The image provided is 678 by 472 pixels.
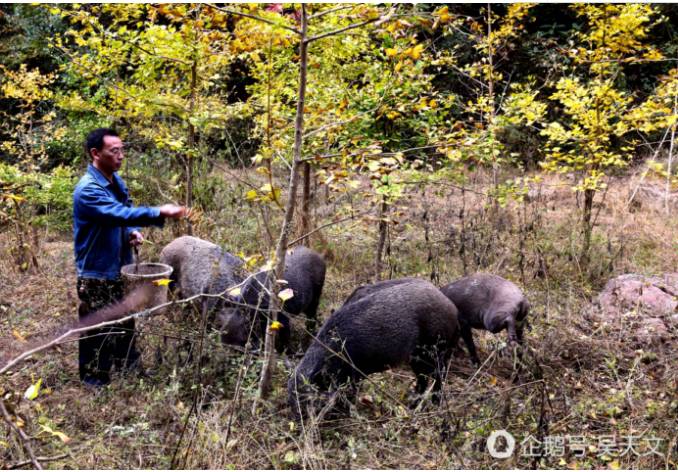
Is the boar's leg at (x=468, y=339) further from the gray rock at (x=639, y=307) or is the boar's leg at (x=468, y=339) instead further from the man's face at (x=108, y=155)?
the man's face at (x=108, y=155)

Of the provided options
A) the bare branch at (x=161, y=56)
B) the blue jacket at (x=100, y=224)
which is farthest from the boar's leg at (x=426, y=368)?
the bare branch at (x=161, y=56)

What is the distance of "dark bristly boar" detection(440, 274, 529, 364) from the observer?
517 cm

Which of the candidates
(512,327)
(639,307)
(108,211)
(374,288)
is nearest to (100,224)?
(108,211)

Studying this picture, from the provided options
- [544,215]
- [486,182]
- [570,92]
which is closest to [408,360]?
[570,92]

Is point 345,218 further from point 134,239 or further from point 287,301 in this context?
point 134,239

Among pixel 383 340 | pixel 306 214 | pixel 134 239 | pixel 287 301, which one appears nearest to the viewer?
pixel 383 340

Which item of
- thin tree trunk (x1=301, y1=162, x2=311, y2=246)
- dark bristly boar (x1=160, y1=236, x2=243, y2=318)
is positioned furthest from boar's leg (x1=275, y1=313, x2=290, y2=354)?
thin tree trunk (x1=301, y1=162, x2=311, y2=246)

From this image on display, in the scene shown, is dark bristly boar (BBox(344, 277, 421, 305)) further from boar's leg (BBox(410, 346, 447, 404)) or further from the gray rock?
the gray rock

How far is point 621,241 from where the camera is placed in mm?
7703

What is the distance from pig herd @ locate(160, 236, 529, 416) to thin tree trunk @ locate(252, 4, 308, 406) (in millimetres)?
134

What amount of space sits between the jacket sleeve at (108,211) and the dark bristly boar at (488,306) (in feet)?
9.69

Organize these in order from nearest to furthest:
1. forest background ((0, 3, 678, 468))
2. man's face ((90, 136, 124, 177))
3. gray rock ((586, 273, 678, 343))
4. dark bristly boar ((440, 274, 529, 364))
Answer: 1. forest background ((0, 3, 678, 468))
2. man's face ((90, 136, 124, 177))
3. dark bristly boar ((440, 274, 529, 364))
4. gray rock ((586, 273, 678, 343))

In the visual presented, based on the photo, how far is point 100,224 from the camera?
450 centimetres

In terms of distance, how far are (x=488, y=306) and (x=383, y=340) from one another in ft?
4.79
